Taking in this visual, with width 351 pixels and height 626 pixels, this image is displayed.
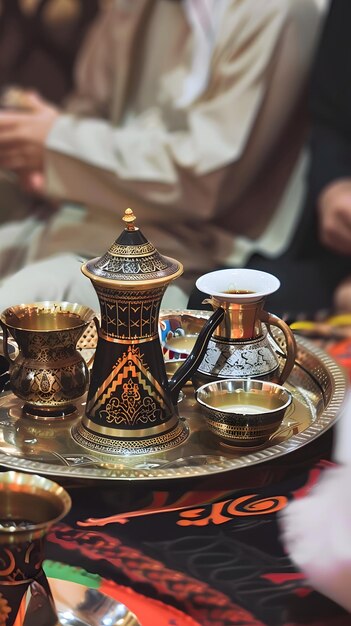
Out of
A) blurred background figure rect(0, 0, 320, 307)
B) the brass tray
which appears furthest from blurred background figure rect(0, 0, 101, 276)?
the brass tray

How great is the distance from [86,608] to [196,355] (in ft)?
0.62

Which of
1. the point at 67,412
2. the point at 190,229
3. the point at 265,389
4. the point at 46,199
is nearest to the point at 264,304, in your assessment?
the point at 265,389

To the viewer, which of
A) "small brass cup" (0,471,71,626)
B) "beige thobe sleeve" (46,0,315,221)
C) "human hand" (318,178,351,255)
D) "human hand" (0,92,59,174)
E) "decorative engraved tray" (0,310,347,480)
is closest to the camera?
"small brass cup" (0,471,71,626)

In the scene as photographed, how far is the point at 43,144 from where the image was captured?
1720 millimetres

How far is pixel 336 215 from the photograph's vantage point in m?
1.47

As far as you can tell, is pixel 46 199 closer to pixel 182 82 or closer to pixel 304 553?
pixel 182 82

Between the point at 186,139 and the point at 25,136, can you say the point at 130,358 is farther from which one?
the point at 25,136

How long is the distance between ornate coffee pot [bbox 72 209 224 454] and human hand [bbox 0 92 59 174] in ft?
3.98

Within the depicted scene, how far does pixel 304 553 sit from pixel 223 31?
52.6 inches

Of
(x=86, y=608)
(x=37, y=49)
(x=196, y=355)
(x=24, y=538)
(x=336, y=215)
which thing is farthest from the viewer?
(x=37, y=49)

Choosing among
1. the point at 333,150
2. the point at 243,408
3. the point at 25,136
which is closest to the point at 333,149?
the point at 333,150

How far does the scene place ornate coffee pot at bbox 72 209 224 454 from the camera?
1.82 feet

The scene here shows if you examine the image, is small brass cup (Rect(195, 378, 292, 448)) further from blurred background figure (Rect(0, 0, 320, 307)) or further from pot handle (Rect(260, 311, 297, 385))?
blurred background figure (Rect(0, 0, 320, 307))

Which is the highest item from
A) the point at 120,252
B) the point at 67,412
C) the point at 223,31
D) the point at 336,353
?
the point at 223,31
